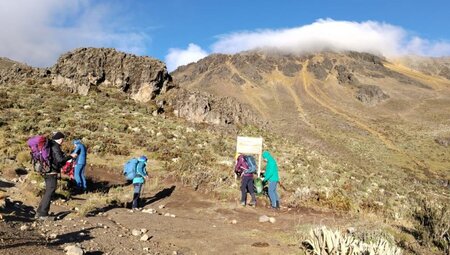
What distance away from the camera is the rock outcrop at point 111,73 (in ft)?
111

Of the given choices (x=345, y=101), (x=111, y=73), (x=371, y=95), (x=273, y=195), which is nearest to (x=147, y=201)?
(x=273, y=195)

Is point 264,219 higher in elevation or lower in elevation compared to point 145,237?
higher

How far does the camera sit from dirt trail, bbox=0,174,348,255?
704 centimetres

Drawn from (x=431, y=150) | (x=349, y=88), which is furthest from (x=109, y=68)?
(x=349, y=88)

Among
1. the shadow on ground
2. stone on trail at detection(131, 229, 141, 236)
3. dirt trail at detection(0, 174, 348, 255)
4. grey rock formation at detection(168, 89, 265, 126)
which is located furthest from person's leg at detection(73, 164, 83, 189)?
grey rock formation at detection(168, 89, 265, 126)

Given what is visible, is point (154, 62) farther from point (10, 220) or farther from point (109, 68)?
point (10, 220)

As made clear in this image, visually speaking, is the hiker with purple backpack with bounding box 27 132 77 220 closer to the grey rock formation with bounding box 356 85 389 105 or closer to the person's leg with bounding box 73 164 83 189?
the person's leg with bounding box 73 164 83 189

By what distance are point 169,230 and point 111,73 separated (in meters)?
28.7

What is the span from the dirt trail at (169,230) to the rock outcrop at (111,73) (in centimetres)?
2352

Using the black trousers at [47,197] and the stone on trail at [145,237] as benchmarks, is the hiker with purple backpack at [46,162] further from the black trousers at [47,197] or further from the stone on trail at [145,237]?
the stone on trail at [145,237]

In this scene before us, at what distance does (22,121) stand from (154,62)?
16.5 metres

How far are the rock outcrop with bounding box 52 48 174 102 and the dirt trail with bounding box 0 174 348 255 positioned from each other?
23.5 m

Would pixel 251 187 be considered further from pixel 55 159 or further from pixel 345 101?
pixel 345 101

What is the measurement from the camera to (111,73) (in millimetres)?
35938
